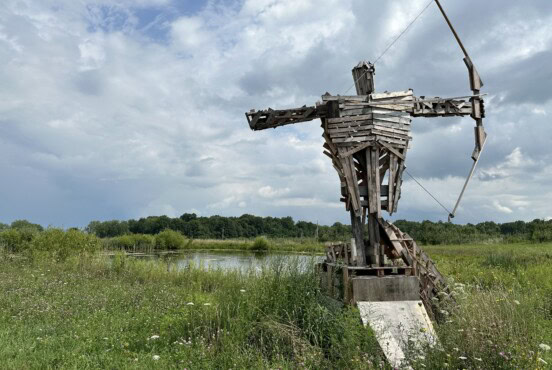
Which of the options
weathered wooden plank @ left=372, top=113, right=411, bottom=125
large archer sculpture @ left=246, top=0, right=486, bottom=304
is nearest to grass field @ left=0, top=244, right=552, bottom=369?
large archer sculpture @ left=246, top=0, right=486, bottom=304

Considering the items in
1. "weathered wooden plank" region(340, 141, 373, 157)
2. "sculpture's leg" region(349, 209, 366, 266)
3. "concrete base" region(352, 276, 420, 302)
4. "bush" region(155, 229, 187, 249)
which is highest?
"weathered wooden plank" region(340, 141, 373, 157)

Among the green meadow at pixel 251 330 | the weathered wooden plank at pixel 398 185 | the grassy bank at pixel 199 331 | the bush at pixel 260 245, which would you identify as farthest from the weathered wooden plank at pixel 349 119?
the bush at pixel 260 245

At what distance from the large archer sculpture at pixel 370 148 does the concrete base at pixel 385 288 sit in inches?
22.8

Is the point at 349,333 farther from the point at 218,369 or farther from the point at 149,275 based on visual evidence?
the point at 149,275

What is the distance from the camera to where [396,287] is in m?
7.41

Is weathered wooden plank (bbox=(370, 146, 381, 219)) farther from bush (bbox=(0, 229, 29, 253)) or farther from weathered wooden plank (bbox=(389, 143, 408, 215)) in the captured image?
bush (bbox=(0, 229, 29, 253))

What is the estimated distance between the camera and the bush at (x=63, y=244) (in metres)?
17.9

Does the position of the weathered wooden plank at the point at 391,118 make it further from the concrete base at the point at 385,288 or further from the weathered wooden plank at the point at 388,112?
the concrete base at the point at 385,288

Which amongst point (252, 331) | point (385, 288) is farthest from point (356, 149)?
point (252, 331)

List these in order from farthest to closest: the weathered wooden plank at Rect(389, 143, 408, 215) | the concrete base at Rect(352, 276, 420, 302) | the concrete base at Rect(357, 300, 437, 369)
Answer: the weathered wooden plank at Rect(389, 143, 408, 215), the concrete base at Rect(352, 276, 420, 302), the concrete base at Rect(357, 300, 437, 369)

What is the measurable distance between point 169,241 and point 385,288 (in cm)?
4333

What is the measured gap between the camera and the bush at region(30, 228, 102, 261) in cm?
1791

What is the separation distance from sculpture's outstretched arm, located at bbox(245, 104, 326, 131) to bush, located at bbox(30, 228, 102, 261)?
476 inches

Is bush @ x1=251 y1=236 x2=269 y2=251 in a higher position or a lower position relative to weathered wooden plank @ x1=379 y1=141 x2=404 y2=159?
lower
